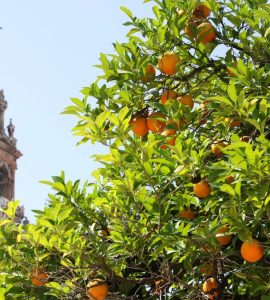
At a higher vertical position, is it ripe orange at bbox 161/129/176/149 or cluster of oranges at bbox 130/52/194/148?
cluster of oranges at bbox 130/52/194/148

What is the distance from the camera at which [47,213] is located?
20.4 feet

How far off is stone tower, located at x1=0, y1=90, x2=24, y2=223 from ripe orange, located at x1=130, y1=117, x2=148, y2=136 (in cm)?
3191

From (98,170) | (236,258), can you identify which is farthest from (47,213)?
(236,258)

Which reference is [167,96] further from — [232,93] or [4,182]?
[4,182]

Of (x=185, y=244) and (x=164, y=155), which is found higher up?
(x=164, y=155)

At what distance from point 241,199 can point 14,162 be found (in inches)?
1365

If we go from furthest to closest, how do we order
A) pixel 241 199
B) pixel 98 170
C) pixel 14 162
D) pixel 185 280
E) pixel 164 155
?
1. pixel 14 162
2. pixel 98 170
3. pixel 185 280
4. pixel 164 155
5. pixel 241 199

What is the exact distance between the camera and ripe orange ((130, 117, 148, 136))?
651 centimetres

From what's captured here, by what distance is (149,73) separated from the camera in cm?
657

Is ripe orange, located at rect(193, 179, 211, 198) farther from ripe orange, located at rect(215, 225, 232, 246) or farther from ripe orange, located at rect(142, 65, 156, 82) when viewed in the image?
ripe orange, located at rect(142, 65, 156, 82)

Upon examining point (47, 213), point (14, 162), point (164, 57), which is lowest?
point (47, 213)

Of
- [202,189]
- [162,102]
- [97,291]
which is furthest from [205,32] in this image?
[97,291]

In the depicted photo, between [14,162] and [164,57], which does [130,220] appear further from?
[14,162]

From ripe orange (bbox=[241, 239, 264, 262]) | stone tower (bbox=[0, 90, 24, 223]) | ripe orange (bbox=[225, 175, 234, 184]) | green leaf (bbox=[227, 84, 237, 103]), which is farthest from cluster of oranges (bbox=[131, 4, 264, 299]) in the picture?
stone tower (bbox=[0, 90, 24, 223])
